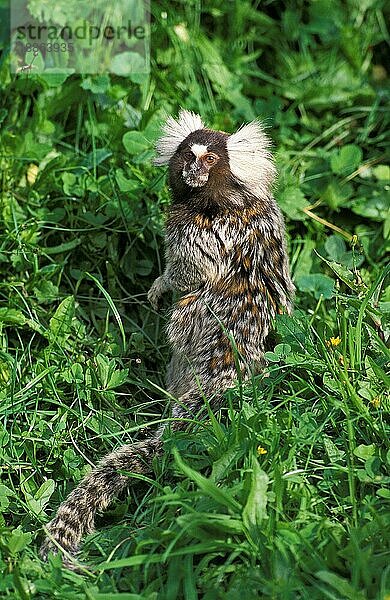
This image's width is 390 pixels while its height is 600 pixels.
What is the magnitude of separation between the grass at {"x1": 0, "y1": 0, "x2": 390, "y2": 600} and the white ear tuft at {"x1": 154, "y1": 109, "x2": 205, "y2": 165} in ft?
2.25

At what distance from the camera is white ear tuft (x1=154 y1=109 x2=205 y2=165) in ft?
14.6

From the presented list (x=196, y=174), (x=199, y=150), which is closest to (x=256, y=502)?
(x=196, y=174)

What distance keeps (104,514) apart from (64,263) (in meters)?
1.70

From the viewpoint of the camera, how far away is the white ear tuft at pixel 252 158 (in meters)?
4.23

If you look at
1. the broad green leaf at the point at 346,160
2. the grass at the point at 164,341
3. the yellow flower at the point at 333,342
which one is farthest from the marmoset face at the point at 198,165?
the broad green leaf at the point at 346,160

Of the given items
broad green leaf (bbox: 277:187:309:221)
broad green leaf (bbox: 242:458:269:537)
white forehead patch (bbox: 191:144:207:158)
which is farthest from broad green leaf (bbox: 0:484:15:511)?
broad green leaf (bbox: 277:187:309:221)

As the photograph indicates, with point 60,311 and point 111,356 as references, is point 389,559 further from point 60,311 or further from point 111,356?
point 60,311

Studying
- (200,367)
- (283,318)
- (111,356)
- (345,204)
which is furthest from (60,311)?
(345,204)

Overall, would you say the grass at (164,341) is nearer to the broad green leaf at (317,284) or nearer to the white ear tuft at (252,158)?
the broad green leaf at (317,284)

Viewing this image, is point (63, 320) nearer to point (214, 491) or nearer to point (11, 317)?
A: point (11, 317)

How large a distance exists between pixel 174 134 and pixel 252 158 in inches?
18.4

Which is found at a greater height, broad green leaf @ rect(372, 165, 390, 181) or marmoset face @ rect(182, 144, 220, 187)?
marmoset face @ rect(182, 144, 220, 187)

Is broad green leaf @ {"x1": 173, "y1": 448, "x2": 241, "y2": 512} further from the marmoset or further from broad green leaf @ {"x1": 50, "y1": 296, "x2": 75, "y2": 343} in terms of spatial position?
broad green leaf @ {"x1": 50, "y1": 296, "x2": 75, "y2": 343}

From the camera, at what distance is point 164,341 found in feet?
16.0
